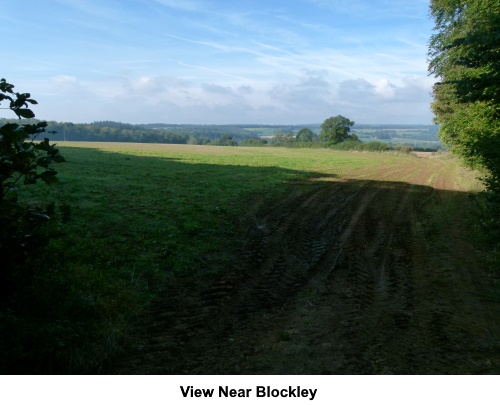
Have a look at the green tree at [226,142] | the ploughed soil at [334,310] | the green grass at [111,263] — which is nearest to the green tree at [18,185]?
the green grass at [111,263]

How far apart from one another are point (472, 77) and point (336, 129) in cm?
9594

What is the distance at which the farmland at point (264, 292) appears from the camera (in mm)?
4633

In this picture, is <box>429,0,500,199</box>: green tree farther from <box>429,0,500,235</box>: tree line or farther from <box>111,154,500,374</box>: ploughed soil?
<box>111,154,500,374</box>: ploughed soil

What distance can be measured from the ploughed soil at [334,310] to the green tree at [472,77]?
3.90 metres

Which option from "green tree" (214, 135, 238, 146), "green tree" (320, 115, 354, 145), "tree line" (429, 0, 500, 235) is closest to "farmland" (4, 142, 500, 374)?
"tree line" (429, 0, 500, 235)

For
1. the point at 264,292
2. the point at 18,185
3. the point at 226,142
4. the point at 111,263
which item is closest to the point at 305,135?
the point at 226,142

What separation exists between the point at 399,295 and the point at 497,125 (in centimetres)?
1421

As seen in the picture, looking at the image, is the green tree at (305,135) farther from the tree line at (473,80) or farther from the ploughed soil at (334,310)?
the ploughed soil at (334,310)

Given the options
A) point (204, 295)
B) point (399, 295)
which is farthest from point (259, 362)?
point (399, 295)

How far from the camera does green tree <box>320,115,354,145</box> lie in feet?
338

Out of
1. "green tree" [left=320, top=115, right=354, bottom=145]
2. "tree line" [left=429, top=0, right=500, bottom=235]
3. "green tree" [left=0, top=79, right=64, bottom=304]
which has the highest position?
"green tree" [left=320, top=115, right=354, bottom=145]

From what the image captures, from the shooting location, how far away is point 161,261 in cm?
799

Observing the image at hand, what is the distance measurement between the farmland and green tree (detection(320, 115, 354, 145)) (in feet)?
305

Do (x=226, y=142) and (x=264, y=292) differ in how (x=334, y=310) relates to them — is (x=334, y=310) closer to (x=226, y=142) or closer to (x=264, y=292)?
(x=264, y=292)
